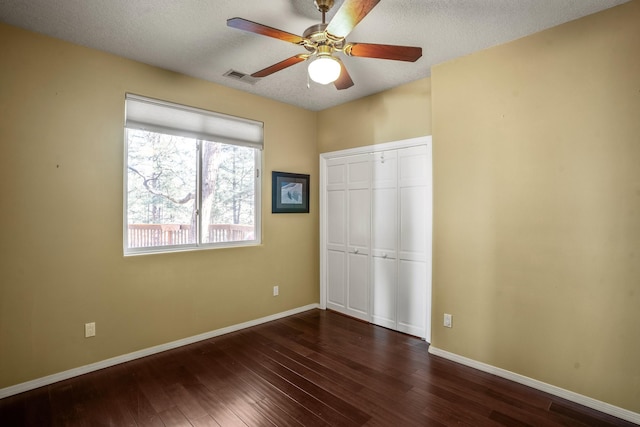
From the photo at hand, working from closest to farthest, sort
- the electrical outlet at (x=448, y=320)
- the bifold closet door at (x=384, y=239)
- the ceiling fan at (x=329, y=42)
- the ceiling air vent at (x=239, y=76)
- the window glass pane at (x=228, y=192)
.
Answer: the ceiling fan at (x=329, y=42) → the electrical outlet at (x=448, y=320) → the ceiling air vent at (x=239, y=76) → the window glass pane at (x=228, y=192) → the bifold closet door at (x=384, y=239)

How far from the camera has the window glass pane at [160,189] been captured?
2830 mm

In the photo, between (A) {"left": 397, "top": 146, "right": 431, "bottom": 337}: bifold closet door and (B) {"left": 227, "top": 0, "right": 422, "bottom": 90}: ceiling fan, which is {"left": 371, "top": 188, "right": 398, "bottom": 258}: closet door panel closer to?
(A) {"left": 397, "top": 146, "right": 431, "bottom": 337}: bifold closet door

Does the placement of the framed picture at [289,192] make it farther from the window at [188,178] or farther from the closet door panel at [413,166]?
the closet door panel at [413,166]

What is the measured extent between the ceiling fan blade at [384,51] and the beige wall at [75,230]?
6.27 feet

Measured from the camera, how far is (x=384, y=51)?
190cm

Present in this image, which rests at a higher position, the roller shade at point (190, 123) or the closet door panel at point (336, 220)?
the roller shade at point (190, 123)

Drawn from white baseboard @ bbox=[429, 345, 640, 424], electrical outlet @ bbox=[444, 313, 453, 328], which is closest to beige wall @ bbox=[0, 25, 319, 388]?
electrical outlet @ bbox=[444, 313, 453, 328]

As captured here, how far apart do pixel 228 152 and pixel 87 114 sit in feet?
4.21

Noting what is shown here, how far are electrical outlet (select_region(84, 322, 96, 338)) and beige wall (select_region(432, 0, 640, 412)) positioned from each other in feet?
9.70

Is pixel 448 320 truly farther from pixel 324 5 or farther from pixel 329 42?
pixel 324 5

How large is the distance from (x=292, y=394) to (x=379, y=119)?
2.86 m

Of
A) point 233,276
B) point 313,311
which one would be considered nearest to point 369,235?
point 313,311

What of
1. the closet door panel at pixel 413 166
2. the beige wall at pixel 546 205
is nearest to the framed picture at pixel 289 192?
the closet door panel at pixel 413 166

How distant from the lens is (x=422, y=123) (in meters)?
3.20
